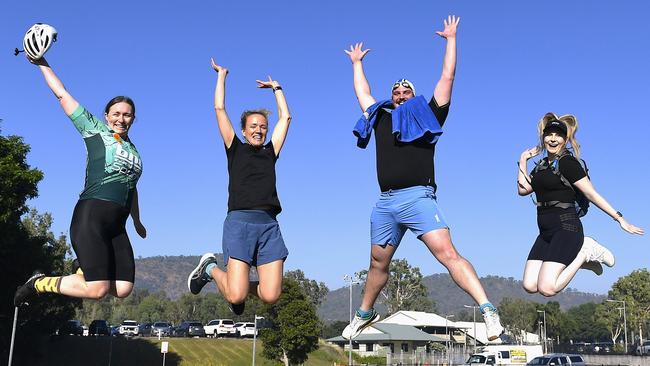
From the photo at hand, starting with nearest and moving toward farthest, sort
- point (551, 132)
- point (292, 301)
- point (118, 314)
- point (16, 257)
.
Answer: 1. point (551, 132)
2. point (16, 257)
3. point (292, 301)
4. point (118, 314)

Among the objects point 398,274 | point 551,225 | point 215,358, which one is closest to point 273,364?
point 215,358

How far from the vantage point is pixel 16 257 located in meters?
38.1

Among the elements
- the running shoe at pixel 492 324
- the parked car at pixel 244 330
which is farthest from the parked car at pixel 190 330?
the running shoe at pixel 492 324

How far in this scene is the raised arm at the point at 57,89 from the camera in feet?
25.1

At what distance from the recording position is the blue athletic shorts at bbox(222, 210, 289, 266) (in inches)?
313

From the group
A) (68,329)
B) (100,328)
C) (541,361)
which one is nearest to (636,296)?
(541,361)

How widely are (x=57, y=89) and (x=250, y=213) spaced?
253 centimetres

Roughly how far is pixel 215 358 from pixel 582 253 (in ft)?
170

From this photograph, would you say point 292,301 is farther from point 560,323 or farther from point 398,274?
point 560,323

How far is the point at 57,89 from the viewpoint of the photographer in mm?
7676

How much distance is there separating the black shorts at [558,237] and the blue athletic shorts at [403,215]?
191 centimetres

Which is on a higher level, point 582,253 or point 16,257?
point 16,257

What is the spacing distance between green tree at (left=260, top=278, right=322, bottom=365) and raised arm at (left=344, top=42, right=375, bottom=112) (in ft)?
147

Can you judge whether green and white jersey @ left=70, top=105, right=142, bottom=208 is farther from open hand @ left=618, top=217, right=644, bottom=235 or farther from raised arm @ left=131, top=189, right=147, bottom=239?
open hand @ left=618, top=217, right=644, bottom=235
